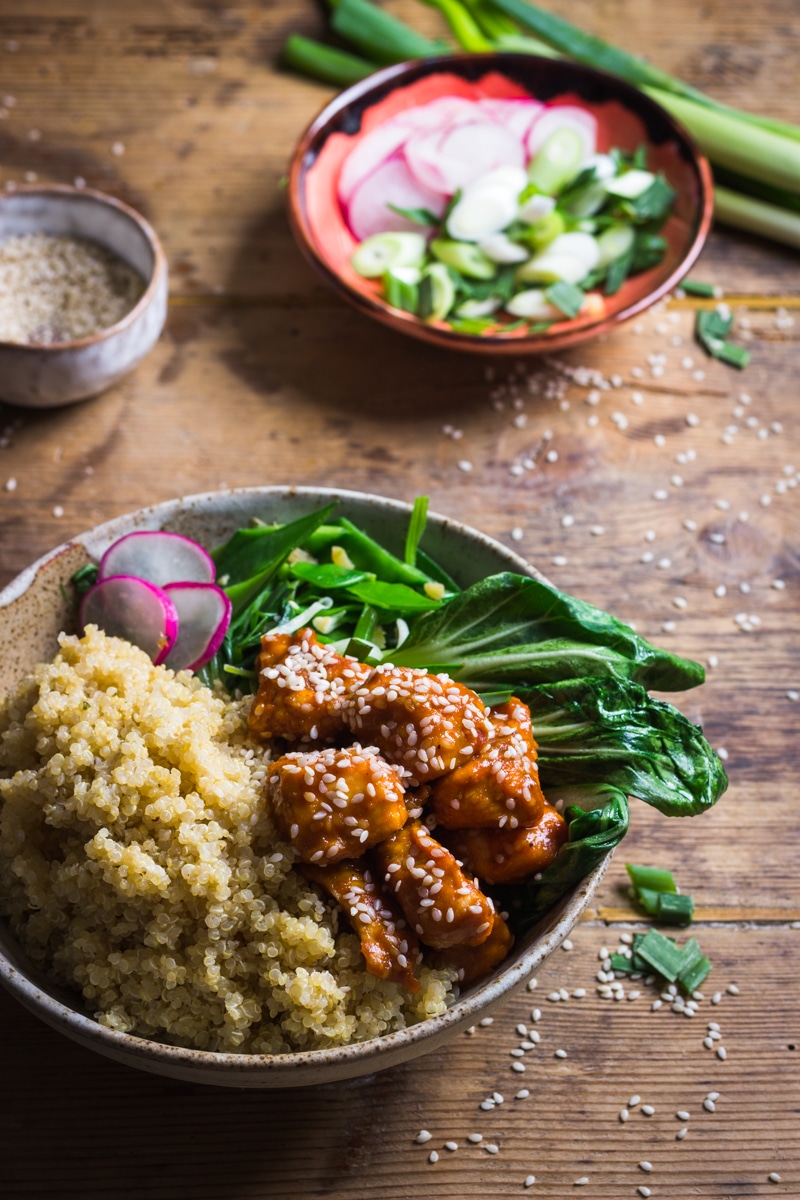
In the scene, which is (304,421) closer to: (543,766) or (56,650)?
(56,650)

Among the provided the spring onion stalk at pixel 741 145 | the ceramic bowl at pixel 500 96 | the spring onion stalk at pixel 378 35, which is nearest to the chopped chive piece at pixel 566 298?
the ceramic bowl at pixel 500 96

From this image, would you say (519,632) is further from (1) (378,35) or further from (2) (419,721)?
(1) (378,35)

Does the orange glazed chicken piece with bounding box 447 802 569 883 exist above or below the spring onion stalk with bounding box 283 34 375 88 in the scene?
below

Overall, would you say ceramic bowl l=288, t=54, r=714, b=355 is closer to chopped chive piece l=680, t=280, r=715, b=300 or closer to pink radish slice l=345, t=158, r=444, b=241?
pink radish slice l=345, t=158, r=444, b=241

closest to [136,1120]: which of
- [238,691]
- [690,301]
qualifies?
[238,691]

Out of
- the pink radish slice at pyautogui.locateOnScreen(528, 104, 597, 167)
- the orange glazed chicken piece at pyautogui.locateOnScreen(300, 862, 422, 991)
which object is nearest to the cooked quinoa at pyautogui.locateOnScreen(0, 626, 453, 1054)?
the orange glazed chicken piece at pyautogui.locateOnScreen(300, 862, 422, 991)

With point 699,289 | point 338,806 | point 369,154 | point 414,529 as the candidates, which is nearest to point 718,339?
point 699,289
